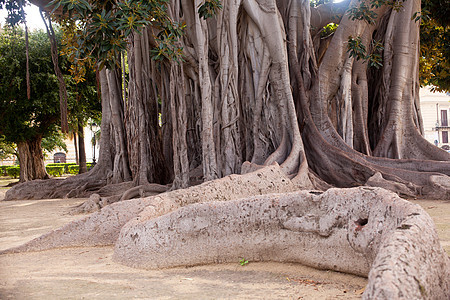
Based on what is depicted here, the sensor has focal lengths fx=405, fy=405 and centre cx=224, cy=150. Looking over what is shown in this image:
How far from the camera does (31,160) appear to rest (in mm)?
13773

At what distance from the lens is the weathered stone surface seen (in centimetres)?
196

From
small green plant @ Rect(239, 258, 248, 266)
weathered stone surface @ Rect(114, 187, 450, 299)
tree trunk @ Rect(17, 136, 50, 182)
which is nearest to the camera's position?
weathered stone surface @ Rect(114, 187, 450, 299)

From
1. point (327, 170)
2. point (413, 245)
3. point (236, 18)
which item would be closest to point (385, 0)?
point (236, 18)

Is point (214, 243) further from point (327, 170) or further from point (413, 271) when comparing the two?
point (327, 170)

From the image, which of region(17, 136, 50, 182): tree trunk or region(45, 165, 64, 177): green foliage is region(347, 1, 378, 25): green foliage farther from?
region(45, 165, 64, 177): green foliage

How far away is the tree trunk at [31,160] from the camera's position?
44.2 ft

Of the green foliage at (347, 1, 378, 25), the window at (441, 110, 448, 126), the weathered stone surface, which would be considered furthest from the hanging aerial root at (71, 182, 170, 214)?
the window at (441, 110, 448, 126)

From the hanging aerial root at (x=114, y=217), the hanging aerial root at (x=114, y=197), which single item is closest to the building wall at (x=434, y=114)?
the hanging aerial root at (x=114, y=197)

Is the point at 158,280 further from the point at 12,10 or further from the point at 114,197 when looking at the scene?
the point at 12,10

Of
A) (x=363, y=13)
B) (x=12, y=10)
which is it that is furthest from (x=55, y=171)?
(x=363, y=13)

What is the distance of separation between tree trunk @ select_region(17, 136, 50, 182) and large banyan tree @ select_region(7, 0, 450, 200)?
640 cm

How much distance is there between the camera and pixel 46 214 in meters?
5.10

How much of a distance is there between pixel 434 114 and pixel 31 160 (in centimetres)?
3039

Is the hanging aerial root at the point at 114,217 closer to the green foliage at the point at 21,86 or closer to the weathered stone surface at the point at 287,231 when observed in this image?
the weathered stone surface at the point at 287,231
